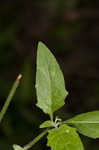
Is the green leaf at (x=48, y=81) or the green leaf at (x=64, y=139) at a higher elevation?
the green leaf at (x=48, y=81)

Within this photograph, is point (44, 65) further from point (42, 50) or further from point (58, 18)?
point (58, 18)

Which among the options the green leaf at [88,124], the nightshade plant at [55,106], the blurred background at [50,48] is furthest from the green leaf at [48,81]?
the blurred background at [50,48]

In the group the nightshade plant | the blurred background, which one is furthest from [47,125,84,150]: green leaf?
the blurred background

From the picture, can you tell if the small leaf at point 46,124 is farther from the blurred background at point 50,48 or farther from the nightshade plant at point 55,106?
the blurred background at point 50,48

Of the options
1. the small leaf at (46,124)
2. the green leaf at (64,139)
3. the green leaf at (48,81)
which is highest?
the green leaf at (48,81)

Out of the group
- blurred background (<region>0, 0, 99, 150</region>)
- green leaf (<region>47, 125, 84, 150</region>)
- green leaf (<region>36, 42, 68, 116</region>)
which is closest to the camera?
green leaf (<region>47, 125, 84, 150</region>)

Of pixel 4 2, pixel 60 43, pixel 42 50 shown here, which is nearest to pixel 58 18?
pixel 60 43

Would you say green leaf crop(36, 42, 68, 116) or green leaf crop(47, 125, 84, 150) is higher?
green leaf crop(36, 42, 68, 116)

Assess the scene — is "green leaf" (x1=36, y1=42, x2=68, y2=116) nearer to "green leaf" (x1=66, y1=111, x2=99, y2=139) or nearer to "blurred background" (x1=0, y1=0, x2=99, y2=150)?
"green leaf" (x1=66, y1=111, x2=99, y2=139)

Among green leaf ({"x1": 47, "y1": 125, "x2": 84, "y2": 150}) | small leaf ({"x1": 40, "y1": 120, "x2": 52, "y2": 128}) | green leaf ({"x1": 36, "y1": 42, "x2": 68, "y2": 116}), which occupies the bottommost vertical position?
green leaf ({"x1": 47, "y1": 125, "x2": 84, "y2": 150})

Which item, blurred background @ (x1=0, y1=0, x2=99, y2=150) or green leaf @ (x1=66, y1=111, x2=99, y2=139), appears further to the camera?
blurred background @ (x1=0, y1=0, x2=99, y2=150)
